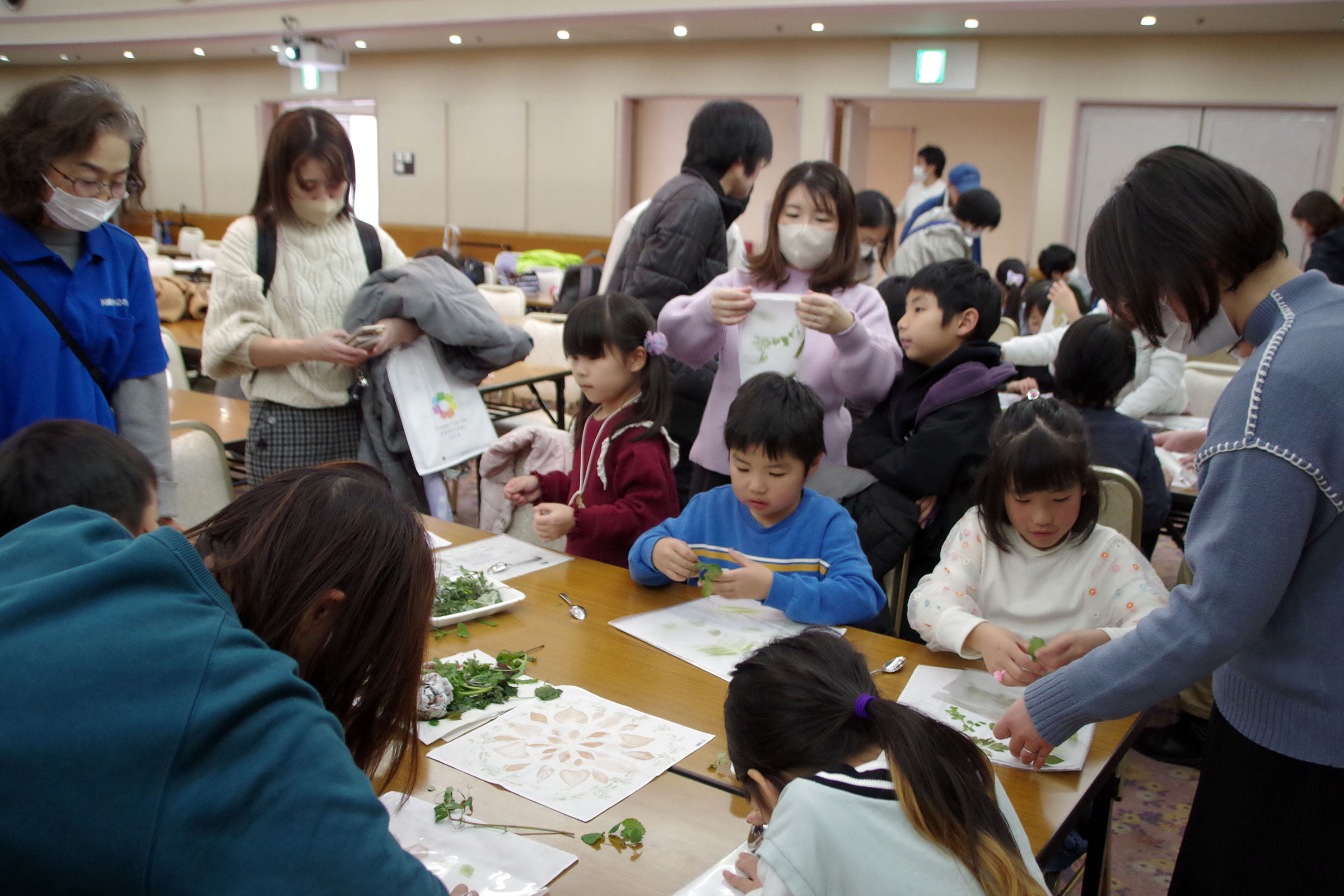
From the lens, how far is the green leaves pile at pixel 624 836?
Result: 3.84 feet

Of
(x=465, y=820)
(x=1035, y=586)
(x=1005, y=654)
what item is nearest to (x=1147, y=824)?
(x=1035, y=586)

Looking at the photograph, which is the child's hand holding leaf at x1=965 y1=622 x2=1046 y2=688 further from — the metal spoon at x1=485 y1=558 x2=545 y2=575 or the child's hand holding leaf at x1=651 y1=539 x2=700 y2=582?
the metal spoon at x1=485 y1=558 x2=545 y2=575

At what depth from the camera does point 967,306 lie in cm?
244

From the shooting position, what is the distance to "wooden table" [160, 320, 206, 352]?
4.91 meters

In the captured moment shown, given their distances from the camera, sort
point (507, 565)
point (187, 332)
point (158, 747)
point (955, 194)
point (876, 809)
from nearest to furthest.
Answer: point (158, 747) → point (876, 809) → point (507, 565) → point (187, 332) → point (955, 194)

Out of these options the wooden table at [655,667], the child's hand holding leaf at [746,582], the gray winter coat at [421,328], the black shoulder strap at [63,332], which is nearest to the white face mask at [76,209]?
the black shoulder strap at [63,332]

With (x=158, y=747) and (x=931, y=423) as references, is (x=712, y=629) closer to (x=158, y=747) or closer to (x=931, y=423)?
(x=931, y=423)

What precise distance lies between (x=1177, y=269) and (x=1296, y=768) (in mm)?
645

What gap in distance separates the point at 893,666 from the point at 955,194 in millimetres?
5873

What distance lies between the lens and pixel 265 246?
2.46 metres

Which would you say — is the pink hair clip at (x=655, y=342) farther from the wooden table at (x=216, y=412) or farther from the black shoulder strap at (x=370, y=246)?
the wooden table at (x=216, y=412)

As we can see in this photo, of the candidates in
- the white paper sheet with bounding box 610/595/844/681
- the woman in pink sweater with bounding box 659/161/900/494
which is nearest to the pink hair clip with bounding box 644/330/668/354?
the woman in pink sweater with bounding box 659/161/900/494

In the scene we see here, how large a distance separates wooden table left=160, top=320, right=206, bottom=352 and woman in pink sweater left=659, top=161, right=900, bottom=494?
10.4 feet

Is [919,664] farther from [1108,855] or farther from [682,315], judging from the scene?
[682,315]
